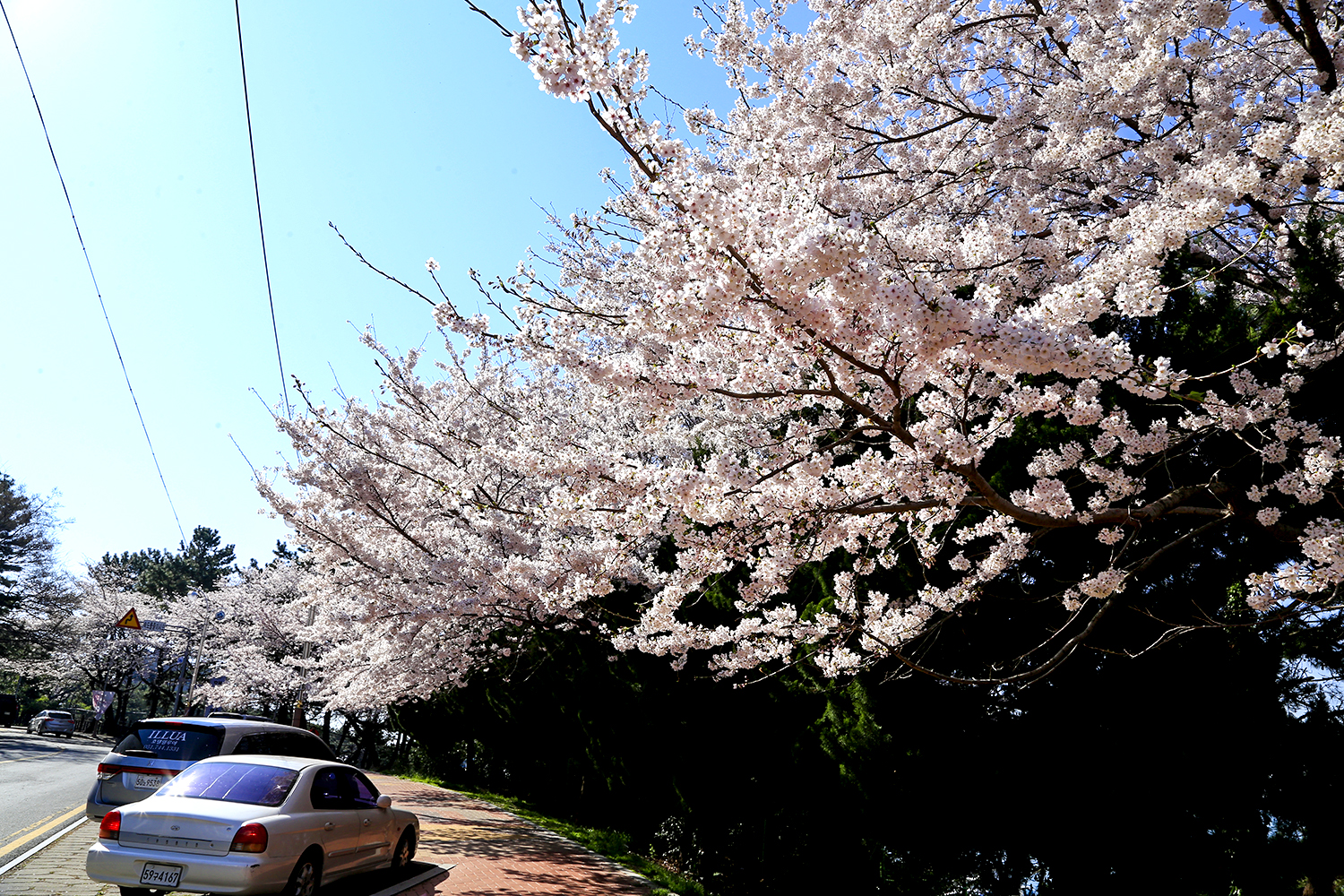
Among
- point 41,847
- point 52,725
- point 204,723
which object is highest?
point 204,723

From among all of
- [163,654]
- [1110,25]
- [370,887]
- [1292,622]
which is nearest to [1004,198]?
[1110,25]

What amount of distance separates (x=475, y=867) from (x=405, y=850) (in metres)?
0.94

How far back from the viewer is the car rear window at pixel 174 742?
28.6 feet

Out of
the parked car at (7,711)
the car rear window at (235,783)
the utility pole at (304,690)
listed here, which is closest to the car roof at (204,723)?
the car rear window at (235,783)

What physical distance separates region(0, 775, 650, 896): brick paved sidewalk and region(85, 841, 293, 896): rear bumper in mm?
1147

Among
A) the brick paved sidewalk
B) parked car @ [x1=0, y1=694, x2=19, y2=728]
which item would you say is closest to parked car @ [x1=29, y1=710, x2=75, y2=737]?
parked car @ [x1=0, y1=694, x2=19, y2=728]

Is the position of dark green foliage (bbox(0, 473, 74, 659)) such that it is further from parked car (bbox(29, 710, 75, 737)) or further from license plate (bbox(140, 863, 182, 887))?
license plate (bbox(140, 863, 182, 887))

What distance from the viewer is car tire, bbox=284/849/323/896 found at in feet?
21.0

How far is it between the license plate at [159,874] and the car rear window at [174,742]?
3156mm

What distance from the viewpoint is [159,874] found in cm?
586

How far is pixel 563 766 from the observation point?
58.1 feet

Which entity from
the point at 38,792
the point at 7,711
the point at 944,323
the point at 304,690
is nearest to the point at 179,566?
the point at 7,711

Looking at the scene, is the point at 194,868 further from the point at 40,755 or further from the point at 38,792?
the point at 40,755

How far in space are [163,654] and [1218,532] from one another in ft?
196
